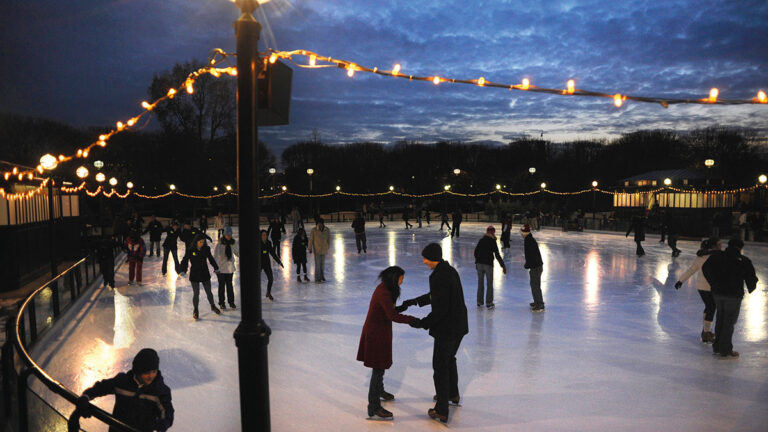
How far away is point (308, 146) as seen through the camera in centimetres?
7312

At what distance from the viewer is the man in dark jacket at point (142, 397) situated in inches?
115

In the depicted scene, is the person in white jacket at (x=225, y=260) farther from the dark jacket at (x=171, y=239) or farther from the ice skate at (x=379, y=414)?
the ice skate at (x=379, y=414)

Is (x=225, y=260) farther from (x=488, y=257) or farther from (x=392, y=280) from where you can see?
(x=392, y=280)

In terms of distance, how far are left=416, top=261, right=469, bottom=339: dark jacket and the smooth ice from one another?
837 millimetres

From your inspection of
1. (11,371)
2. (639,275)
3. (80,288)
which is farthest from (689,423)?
(80,288)


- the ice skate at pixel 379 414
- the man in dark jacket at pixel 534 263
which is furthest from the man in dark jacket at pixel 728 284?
the ice skate at pixel 379 414

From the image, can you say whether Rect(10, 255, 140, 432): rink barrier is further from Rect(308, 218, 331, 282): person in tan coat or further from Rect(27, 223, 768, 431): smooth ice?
Rect(308, 218, 331, 282): person in tan coat

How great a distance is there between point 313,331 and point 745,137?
225 feet

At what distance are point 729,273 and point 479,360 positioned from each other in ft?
10.4

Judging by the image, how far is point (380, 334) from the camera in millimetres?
4461

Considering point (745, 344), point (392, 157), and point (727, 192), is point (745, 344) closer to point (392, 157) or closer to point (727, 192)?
point (727, 192)

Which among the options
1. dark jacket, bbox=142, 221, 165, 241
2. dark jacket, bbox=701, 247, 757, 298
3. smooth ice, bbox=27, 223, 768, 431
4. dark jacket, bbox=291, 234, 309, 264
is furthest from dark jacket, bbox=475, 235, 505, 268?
dark jacket, bbox=142, 221, 165, 241

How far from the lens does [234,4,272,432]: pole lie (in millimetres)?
2861

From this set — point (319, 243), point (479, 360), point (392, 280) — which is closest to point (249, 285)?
point (392, 280)
